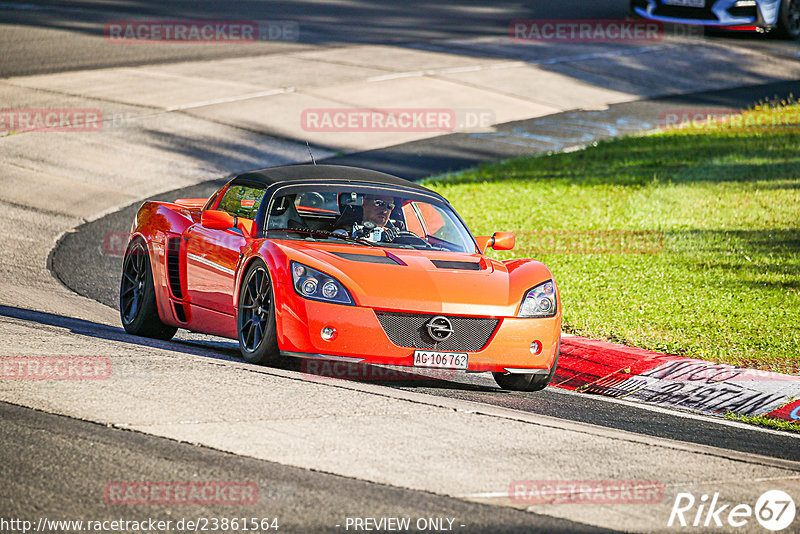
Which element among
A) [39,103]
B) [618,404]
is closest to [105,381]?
[618,404]

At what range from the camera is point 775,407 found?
28.0 feet

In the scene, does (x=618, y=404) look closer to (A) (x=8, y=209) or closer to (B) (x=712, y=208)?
(B) (x=712, y=208)

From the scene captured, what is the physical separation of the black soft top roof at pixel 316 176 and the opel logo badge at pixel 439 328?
1.78 m

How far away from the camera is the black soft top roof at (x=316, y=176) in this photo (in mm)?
9102

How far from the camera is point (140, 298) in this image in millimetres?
9852

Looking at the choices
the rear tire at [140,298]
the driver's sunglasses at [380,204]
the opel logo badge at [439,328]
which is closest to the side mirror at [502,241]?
the driver's sunglasses at [380,204]

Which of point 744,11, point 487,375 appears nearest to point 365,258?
point 487,375

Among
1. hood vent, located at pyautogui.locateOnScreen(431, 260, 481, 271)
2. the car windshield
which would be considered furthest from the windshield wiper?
hood vent, located at pyautogui.locateOnScreen(431, 260, 481, 271)

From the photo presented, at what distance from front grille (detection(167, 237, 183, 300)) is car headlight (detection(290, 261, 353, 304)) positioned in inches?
76.7

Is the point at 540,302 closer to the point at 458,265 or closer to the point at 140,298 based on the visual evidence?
the point at 458,265

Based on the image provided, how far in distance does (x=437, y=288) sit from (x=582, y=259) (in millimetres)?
5838

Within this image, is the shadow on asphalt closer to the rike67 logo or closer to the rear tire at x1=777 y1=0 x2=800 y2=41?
the rike67 logo

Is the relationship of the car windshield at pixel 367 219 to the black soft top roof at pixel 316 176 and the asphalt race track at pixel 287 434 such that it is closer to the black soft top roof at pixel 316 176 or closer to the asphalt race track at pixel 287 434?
the black soft top roof at pixel 316 176

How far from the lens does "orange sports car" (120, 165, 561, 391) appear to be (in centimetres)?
772
